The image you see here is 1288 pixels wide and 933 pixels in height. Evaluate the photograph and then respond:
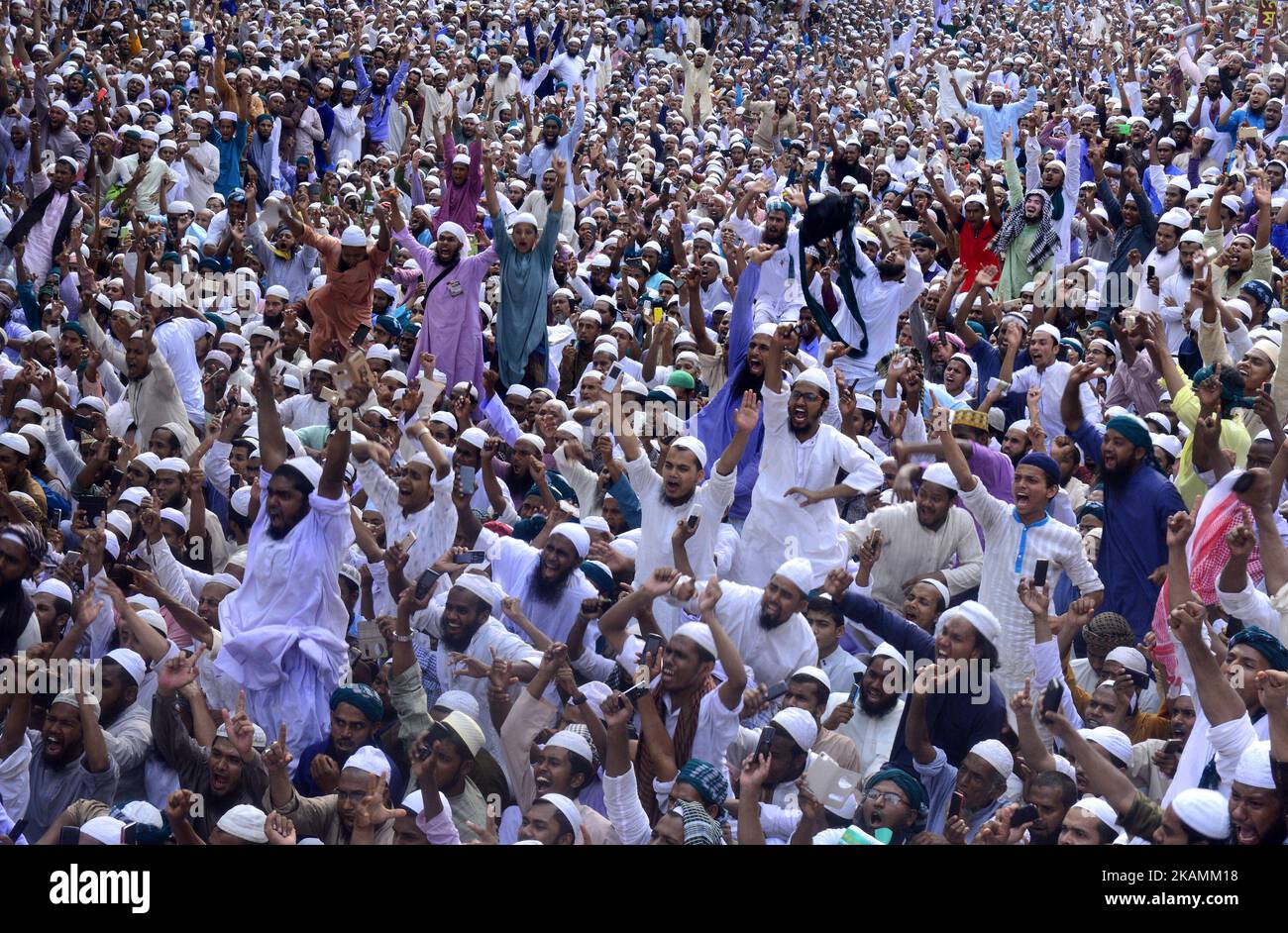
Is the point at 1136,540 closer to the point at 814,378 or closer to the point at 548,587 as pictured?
the point at 814,378

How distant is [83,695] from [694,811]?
185 centimetres

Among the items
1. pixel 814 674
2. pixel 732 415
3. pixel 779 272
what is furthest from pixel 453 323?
pixel 814 674

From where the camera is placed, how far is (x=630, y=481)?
19.8ft

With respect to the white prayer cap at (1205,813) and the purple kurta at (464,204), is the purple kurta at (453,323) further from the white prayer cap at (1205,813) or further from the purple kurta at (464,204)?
the white prayer cap at (1205,813)

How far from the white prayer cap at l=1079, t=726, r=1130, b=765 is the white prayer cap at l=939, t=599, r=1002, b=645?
0.41 meters

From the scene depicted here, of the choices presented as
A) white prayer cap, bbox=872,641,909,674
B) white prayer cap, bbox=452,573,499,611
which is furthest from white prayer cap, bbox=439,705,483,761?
white prayer cap, bbox=872,641,909,674

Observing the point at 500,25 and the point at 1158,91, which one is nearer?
the point at 1158,91

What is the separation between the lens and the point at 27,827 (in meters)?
4.88

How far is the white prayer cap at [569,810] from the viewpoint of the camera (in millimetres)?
4395

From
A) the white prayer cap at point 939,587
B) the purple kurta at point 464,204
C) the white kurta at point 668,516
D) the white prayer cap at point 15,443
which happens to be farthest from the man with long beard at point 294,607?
the purple kurta at point 464,204

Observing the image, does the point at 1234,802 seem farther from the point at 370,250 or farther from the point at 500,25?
the point at 500,25

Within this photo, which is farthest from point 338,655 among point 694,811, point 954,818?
point 954,818

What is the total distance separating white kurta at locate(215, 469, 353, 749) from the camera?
5.30 meters

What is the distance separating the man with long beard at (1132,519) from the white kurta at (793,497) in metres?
0.88
